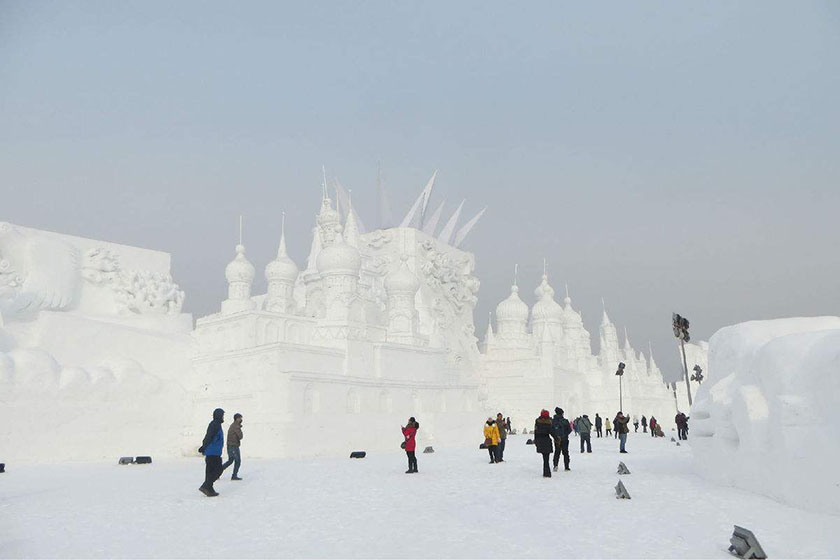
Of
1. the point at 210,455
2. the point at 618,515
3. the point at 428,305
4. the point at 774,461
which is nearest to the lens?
the point at 618,515

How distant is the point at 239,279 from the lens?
31.6 metres

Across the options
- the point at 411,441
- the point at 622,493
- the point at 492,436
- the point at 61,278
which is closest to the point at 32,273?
the point at 61,278

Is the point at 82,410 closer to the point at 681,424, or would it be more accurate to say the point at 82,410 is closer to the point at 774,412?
the point at 774,412

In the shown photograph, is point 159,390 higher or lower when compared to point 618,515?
higher

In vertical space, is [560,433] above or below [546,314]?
below

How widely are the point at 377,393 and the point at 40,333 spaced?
11.7 m

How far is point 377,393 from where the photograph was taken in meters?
24.4

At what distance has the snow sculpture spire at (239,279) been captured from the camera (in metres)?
31.4

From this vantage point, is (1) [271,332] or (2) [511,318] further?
(2) [511,318]

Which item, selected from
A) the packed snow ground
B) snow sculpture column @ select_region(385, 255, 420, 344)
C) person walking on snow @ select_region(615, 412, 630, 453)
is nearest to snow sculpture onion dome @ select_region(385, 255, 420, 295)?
snow sculpture column @ select_region(385, 255, 420, 344)

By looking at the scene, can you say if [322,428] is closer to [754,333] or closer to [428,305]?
[754,333]

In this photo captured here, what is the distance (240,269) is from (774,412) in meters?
26.2

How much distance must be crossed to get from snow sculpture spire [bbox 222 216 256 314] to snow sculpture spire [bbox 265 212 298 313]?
113cm

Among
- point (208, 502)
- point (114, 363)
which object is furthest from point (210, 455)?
point (114, 363)
